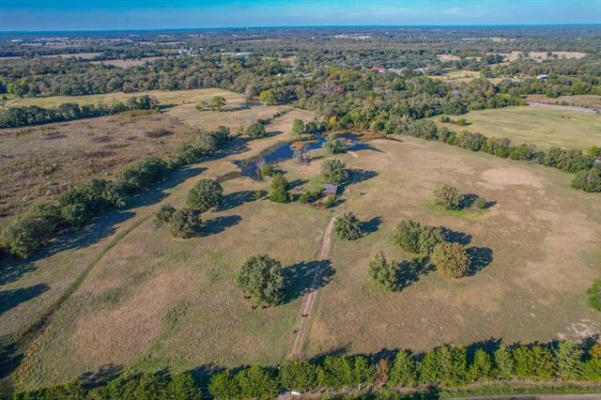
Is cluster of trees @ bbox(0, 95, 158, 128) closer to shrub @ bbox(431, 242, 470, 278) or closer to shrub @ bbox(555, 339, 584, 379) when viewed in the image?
shrub @ bbox(431, 242, 470, 278)

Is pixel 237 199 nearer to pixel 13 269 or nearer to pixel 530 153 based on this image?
pixel 13 269

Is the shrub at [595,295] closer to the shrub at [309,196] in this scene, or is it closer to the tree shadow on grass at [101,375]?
the shrub at [309,196]

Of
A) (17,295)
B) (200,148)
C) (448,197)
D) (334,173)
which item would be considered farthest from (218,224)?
(448,197)

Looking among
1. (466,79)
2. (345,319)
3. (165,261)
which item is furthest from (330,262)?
(466,79)

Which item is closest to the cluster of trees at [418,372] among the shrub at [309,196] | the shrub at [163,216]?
the shrub at [163,216]

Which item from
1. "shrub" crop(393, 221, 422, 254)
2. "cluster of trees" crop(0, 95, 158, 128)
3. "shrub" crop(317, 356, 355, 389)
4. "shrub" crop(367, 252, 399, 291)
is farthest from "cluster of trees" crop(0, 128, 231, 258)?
"cluster of trees" crop(0, 95, 158, 128)

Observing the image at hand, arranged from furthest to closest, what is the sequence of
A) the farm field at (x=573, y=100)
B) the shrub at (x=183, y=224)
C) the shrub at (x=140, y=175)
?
the farm field at (x=573, y=100)
the shrub at (x=140, y=175)
the shrub at (x=183, y=224)

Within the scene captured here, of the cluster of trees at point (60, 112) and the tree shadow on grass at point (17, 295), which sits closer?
the tree shadow on grass at point (17, 295)
